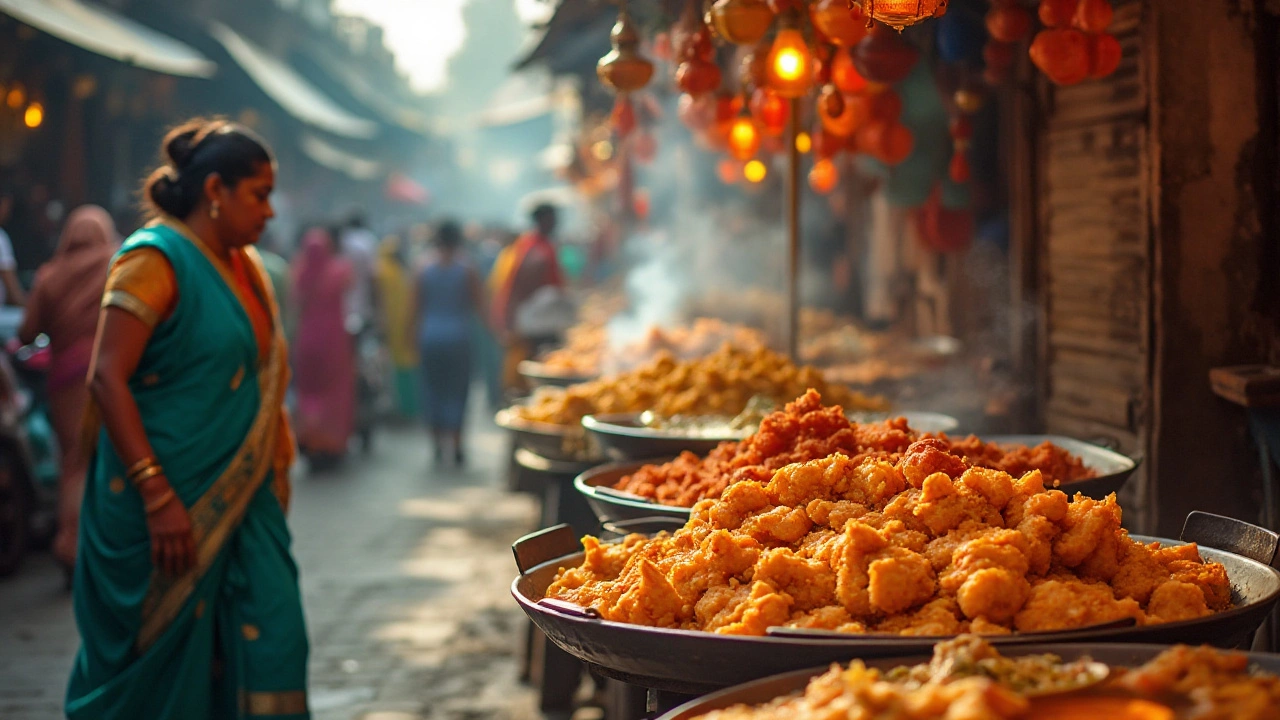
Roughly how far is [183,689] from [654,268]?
366 inches

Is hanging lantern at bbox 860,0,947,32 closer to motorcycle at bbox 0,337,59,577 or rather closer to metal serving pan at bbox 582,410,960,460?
metal serving pan at bbox 582,410,960,460

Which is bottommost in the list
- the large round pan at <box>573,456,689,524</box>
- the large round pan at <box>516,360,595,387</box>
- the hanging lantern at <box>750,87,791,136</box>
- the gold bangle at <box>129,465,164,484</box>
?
the large round pan at <box>516,360,595,387</box>

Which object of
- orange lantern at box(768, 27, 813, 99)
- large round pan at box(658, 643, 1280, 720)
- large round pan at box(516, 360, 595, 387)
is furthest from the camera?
large round pan at box(516, 360, 595, 387)

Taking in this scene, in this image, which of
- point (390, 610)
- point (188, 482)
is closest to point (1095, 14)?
point (188, 482)

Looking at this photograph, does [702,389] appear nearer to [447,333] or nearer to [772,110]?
[772,110]

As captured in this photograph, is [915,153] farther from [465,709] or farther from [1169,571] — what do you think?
[1169,571]

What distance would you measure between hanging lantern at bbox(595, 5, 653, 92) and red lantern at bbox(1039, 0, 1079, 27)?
3.93 ft

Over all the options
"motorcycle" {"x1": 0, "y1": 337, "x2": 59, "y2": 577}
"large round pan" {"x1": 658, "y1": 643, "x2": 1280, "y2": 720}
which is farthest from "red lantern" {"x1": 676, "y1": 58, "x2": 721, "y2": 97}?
"motorcycle" {"x1": 0, "y1": 337, "x2": 59, "y2": 577}

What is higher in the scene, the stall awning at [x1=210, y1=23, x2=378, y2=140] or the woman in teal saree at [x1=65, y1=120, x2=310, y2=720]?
the stall awning at [x1=210, y1=23, x2=378, y2=140]

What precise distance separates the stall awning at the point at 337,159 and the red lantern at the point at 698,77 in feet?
50.1

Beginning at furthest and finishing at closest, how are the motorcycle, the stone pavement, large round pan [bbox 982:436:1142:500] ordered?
the motorcycle, the stone pavement, large round pan [bbox 982:436:1142:500]

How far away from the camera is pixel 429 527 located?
8.11 metres

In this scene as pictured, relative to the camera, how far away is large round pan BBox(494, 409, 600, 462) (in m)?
4.41

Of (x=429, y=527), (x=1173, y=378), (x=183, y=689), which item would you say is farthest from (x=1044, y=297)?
(x=429, y=527)
